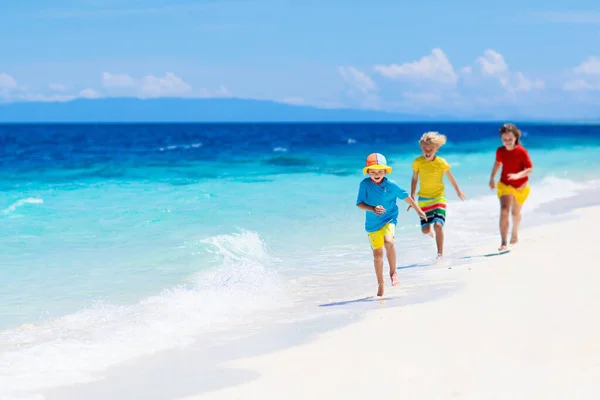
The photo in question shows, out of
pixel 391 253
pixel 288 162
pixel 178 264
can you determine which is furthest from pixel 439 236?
pixel 288 162

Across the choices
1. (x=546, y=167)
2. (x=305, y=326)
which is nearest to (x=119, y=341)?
(x=305, y=326)

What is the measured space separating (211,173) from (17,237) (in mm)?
15627

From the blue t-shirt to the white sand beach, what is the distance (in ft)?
3.20

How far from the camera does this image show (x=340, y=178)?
23.5 meters

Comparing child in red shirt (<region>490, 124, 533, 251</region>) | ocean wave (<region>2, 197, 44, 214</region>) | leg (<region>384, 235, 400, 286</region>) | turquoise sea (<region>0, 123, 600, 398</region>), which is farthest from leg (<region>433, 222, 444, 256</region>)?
ocean wave (<region>2, 197, 44, 214</region>)

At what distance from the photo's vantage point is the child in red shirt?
8.05m

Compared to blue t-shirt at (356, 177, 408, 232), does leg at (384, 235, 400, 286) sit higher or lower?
lower

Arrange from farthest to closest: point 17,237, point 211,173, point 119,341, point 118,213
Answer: point 211,173 → point 118,213 → point 17,237 → point 119,341

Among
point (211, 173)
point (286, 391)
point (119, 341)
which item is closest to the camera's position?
point (286, 391)

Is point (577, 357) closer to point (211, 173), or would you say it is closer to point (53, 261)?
point (53, 261)

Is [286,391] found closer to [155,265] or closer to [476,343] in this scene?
[476,343]

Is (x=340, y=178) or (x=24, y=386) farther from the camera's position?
(x=340, y=178)

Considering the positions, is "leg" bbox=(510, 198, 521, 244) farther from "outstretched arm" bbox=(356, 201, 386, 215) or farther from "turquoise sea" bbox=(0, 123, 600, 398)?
"outstretched arm" bbox=(356, 201, 386, 215)

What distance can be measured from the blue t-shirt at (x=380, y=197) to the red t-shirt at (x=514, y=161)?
2.39 m
